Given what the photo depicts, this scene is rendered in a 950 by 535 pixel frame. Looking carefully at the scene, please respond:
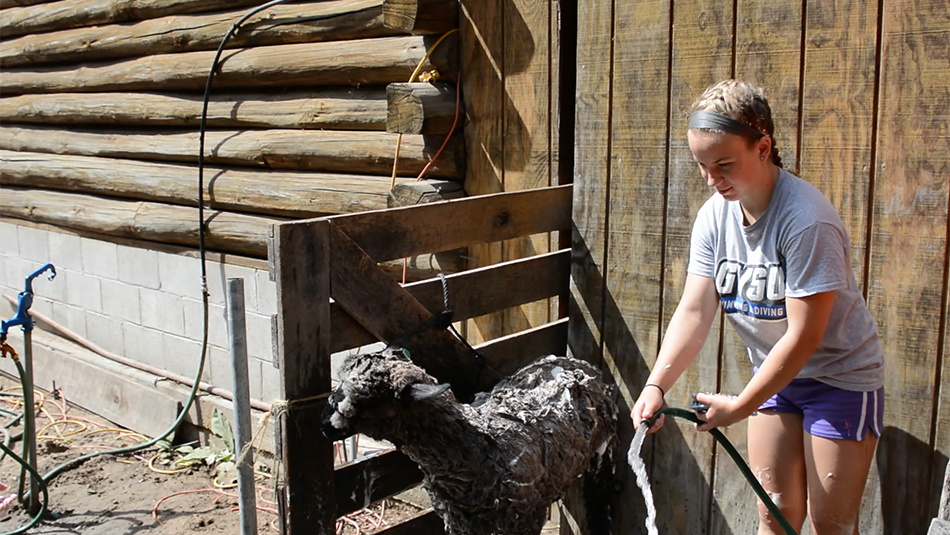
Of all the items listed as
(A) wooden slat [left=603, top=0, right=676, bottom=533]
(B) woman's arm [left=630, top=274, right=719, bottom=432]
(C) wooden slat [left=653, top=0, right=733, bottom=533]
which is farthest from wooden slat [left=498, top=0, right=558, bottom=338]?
(B) woman's arm [left=630, top=274, right=719, bottom=432]

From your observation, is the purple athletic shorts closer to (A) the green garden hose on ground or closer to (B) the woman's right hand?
(A) the green garden hose on ground

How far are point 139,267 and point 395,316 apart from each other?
4.26 m

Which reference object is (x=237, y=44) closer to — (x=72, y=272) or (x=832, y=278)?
(x=72, y=272)

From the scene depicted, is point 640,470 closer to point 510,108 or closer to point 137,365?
point 510,108

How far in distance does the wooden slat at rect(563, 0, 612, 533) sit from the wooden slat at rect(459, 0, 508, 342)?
0.51m

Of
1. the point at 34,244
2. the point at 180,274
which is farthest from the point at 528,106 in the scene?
the point at 34,244

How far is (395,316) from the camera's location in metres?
3.05

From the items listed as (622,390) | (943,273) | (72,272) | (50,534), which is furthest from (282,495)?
(72,272)

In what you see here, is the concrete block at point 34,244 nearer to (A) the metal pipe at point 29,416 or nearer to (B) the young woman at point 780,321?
(A) the metal pipe at point 29,416

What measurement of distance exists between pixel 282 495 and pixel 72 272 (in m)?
5.31

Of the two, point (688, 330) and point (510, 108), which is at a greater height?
point (510, 108)

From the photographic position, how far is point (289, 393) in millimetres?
2824

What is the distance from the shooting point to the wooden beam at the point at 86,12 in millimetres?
5898

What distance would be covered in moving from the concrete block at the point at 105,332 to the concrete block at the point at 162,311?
18.2 inches
